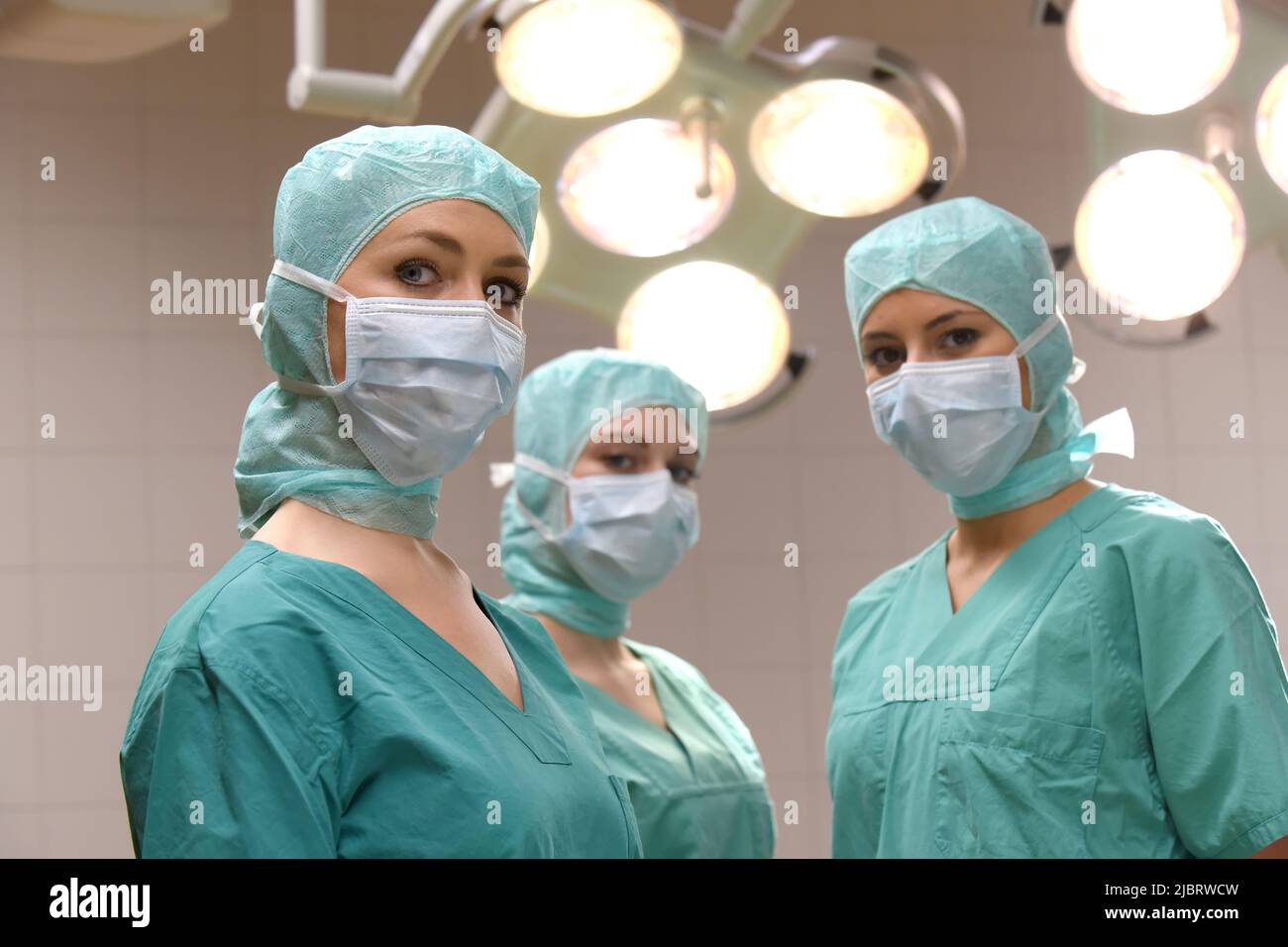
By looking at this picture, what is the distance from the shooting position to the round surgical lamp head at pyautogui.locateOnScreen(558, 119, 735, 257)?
6.40 feet

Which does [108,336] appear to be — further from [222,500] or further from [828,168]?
[828,168]

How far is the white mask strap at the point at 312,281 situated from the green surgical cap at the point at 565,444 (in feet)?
3.44

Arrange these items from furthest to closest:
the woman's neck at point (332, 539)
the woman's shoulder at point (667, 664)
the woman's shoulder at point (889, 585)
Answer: the woman's shoulder at point (667, 664) → the woman's shoulder at point (889, 585) → the woman's neck at point (332, 539)

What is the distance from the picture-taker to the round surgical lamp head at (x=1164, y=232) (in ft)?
6.97

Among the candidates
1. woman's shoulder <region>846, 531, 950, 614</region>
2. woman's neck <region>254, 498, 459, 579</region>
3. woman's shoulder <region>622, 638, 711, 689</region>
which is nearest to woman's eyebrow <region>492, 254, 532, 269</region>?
woman's neck <region>254, 498, 459, 579</region>

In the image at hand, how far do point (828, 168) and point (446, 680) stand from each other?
98cm

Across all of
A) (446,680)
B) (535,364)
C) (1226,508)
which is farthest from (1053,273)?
(1226,508)

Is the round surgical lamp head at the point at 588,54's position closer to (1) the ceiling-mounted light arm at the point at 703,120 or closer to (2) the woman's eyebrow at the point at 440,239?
(1) the ceiling-mounted light arm at the point at 703,120

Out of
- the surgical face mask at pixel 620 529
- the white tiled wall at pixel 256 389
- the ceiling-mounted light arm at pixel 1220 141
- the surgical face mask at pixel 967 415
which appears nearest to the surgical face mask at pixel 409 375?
the surgical face mask at pixel 967 415

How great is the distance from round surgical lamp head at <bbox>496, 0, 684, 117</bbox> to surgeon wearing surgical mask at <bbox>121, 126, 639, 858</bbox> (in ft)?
1.10

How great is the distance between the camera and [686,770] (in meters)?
2.28

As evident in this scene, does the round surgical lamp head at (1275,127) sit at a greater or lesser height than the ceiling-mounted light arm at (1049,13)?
lesser

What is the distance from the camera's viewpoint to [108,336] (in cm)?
328

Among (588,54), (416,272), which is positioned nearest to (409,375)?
(416,272)
